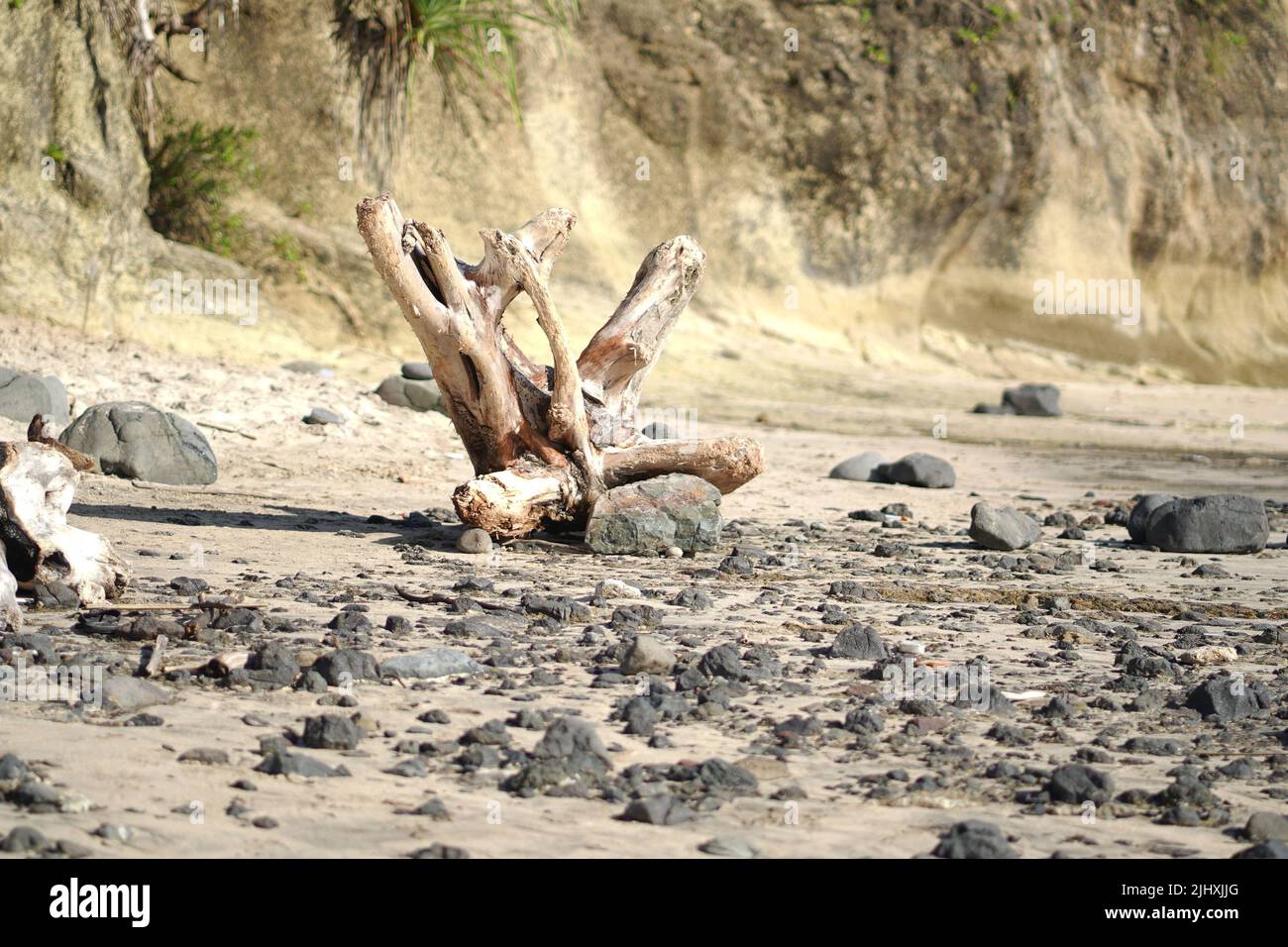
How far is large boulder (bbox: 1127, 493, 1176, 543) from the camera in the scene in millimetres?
6707

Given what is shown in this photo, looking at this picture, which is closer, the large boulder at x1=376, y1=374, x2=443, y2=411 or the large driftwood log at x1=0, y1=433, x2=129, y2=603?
the large driftwood log at x1=0, y1=433, x2=129, y2=603

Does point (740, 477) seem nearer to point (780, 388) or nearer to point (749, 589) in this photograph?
point (749, 589)

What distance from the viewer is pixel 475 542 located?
18.3 feet

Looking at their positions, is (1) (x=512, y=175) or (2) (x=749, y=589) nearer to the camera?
(2) (x=749, y=589)

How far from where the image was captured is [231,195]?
12.4 m

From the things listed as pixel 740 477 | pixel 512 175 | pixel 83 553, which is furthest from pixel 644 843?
pixel 512 175

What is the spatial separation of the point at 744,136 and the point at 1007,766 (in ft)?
46.1

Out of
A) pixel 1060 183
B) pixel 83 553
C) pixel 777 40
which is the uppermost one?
pixel 777 40

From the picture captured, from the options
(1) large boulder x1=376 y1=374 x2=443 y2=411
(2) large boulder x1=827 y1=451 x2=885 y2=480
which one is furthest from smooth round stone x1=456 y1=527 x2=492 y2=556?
(1) large boulder x1=376 y1=374 x2=443 y2=411

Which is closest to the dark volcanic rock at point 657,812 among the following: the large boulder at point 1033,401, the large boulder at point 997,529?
the large boulder at point 997,529

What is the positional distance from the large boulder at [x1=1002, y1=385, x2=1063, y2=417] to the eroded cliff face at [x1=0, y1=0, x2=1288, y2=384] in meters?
2.71

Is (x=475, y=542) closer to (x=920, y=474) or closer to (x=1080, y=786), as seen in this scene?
(x=1080, y=786)

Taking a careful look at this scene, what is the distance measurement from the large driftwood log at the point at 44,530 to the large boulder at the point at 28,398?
359 cm

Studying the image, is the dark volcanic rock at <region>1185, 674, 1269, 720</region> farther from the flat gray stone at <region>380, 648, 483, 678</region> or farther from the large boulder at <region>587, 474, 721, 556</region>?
the large boulder at <region>587, 474, 721, 556</region>
